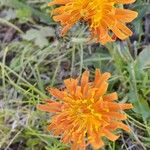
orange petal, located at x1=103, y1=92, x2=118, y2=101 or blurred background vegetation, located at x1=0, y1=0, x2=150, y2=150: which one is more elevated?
orange petal, located at x1=103, y1=92, x2=118, y2=101

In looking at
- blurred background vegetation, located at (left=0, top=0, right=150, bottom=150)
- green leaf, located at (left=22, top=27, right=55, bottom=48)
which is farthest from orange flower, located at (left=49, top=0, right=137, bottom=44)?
green leaf, located at (left=22, top=27, right=55, bottom=48)

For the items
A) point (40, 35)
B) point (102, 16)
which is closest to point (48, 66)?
point (40, 35)

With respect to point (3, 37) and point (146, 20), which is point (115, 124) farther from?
point (3, 37)

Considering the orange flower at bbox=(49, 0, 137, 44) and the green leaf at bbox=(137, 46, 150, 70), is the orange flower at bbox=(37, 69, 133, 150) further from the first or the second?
the green leaf at bbox=(137, 46, 150, 70)

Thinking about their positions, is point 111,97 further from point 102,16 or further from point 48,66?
point 48,66

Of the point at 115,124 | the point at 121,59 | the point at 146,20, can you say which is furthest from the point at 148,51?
the point at 115,124

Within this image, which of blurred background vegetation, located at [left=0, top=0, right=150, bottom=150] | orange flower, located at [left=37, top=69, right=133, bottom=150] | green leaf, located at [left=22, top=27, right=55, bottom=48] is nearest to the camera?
orange flower, located at [left=37, top=69, right=133, bottom=150]

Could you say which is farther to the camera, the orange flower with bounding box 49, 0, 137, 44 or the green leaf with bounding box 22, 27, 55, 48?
the green leaf with bounding box 22, 27, 55, 48

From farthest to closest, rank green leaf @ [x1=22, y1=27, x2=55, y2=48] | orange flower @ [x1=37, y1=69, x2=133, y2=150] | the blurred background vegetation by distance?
green leaf @ [x1=22, y1=27, x2=55, y2=48]
the blurred background vegetation
orange flower @ [x1=37, y1=69, x2=133, y2=150]
